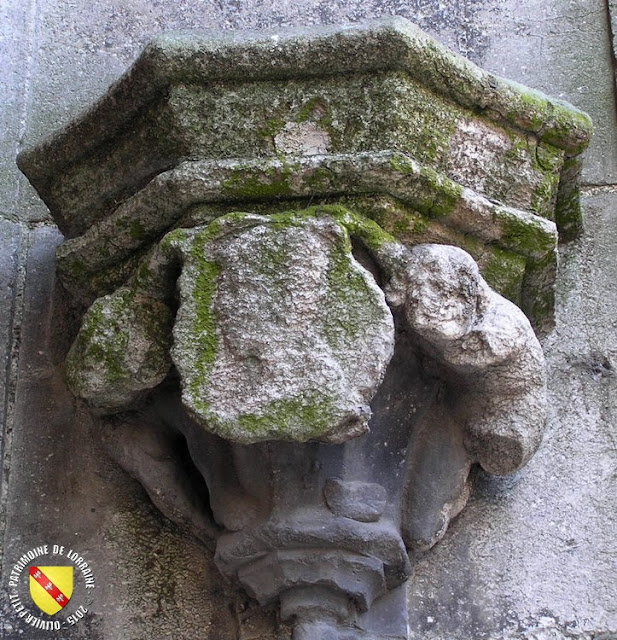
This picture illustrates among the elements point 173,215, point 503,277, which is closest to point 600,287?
point 503,277

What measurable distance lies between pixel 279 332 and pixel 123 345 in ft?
0.95

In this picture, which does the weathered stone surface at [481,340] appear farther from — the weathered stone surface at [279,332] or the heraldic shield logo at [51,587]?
the heraldic shield logo at [51,587]

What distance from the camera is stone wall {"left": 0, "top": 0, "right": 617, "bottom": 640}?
1.65 meters

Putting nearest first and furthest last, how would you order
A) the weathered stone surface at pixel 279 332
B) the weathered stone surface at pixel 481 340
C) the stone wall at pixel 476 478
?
1. the weathered stone surface at pixel 279 332
2. the weathered stone surface at pixel 481 340
3. the stone wall at pixel 476 478

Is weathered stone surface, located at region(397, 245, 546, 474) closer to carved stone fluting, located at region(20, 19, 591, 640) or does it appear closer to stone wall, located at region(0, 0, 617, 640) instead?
carved stone fluting, located at region(20, 19, 591, 640)

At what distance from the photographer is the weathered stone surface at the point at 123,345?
1454 millimetres

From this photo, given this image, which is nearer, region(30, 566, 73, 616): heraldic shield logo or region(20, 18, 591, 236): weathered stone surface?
region(20, 18, 591, 236): weathered stone surface

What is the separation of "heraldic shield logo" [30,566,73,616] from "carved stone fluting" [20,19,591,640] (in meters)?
0.23

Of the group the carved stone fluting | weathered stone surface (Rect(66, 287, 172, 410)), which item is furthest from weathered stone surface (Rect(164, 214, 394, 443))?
weathered stone surface (Rect(66, 287, 172, 410))

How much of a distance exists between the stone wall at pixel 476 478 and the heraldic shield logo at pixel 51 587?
4 centimetres

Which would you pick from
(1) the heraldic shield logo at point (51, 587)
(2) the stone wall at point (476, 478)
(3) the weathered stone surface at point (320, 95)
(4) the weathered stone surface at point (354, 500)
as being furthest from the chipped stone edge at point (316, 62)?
(1) the heraldic shield logo at point (51, 587)

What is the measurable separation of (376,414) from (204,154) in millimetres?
511

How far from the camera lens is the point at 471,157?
Answer: 1549mm

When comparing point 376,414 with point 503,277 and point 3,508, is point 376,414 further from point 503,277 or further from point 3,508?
point 3,508
